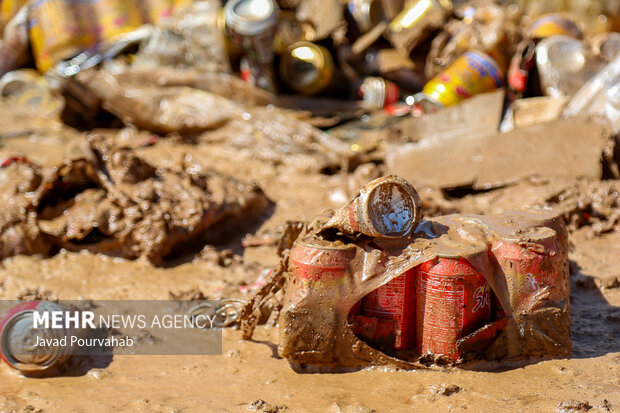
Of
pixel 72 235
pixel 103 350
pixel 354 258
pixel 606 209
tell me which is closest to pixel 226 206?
pixel 72 235

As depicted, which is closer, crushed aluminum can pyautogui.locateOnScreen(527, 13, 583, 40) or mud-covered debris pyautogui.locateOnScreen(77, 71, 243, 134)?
mud-covered debris pyautogui.locateOnScreen(77, 71, 243, 134)

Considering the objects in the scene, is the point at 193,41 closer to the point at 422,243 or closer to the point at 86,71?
the point at 86,71

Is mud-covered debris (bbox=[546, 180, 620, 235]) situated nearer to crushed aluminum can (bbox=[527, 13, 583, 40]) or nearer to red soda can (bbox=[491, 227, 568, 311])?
red soda can (bbox=[491, 227, 568, 311])

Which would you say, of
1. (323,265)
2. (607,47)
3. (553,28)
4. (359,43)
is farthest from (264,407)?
(553,28)

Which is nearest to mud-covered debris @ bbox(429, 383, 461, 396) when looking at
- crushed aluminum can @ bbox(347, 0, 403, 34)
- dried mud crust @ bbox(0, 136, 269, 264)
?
dried mud crust @ bbox(0, 136, 269, 264)

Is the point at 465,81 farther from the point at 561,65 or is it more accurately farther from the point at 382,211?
the point at 382,211

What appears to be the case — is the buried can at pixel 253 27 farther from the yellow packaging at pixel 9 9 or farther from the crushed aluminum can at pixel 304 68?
the yellow packaging at pixel 9 9
